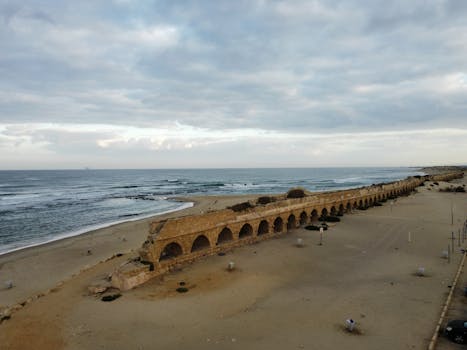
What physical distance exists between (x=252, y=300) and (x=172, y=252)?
8266 mm

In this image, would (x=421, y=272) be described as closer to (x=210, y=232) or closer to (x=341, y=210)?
(x=210, y=232)

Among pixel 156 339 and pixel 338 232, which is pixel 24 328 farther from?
pixel 338 232

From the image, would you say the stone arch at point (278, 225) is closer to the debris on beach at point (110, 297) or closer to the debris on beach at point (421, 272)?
the debris on beach at point (421, 272)

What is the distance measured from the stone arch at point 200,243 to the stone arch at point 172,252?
175 cm

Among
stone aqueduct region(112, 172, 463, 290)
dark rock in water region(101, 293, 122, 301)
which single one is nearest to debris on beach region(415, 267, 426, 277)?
stone aqueduct region(112, 172, 463, 290)

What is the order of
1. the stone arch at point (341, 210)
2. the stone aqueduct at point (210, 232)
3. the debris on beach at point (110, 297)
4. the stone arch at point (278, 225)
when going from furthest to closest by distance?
the stone arch at point (341, 210) → the stone arch at point (278, 225) → the stone aqueduct at point (210, 232) → the debris on beach at point (110, 297)

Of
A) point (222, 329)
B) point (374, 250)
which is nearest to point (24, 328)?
point (222, 329)

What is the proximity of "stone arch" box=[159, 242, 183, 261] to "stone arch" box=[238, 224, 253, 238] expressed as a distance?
7.41m

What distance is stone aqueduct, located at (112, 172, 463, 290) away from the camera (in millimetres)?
21641

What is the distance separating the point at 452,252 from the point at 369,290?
1251 cm

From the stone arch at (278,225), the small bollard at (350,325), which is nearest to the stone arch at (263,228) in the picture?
the stone arch at (278,225)

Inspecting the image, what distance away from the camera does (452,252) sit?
2722cm

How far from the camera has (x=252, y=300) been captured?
18594 millimetres

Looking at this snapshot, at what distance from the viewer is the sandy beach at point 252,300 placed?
14781 mm
